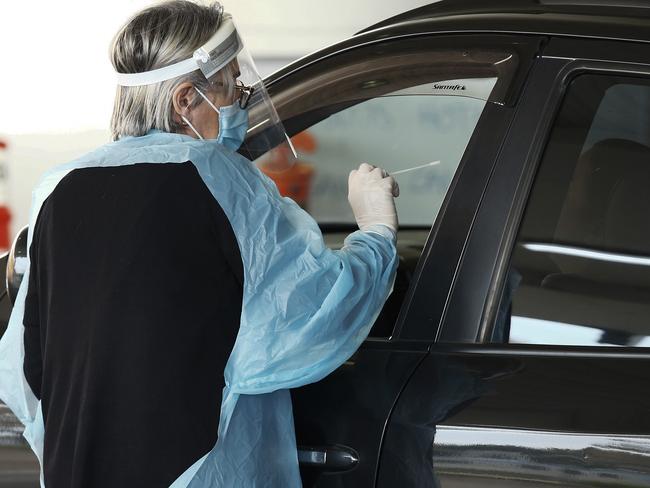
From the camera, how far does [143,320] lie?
1.72m

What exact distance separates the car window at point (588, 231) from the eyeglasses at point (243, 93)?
564mm

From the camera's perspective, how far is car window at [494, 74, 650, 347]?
182 centimetres

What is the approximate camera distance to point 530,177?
6.27 feet

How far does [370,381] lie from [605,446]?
455 millimetres

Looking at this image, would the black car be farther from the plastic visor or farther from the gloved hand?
the plastic visor

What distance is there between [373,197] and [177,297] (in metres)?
0.45

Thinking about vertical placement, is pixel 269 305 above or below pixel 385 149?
below

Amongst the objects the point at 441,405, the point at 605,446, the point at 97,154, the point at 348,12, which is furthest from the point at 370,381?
the point at 348,12

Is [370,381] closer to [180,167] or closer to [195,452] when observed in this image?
[195,452]

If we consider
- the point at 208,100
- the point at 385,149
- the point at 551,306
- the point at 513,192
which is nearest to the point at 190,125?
the point at 208,100

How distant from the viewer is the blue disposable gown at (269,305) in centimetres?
176

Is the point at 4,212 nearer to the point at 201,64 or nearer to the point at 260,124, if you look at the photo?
the point at 260,124

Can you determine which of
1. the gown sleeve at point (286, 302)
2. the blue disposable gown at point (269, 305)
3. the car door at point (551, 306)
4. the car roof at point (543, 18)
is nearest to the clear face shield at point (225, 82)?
the blue disposable gown at point (269, 305)

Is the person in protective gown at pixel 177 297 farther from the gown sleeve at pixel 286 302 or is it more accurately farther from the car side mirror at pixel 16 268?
the car side mirror at pixel 16 268
